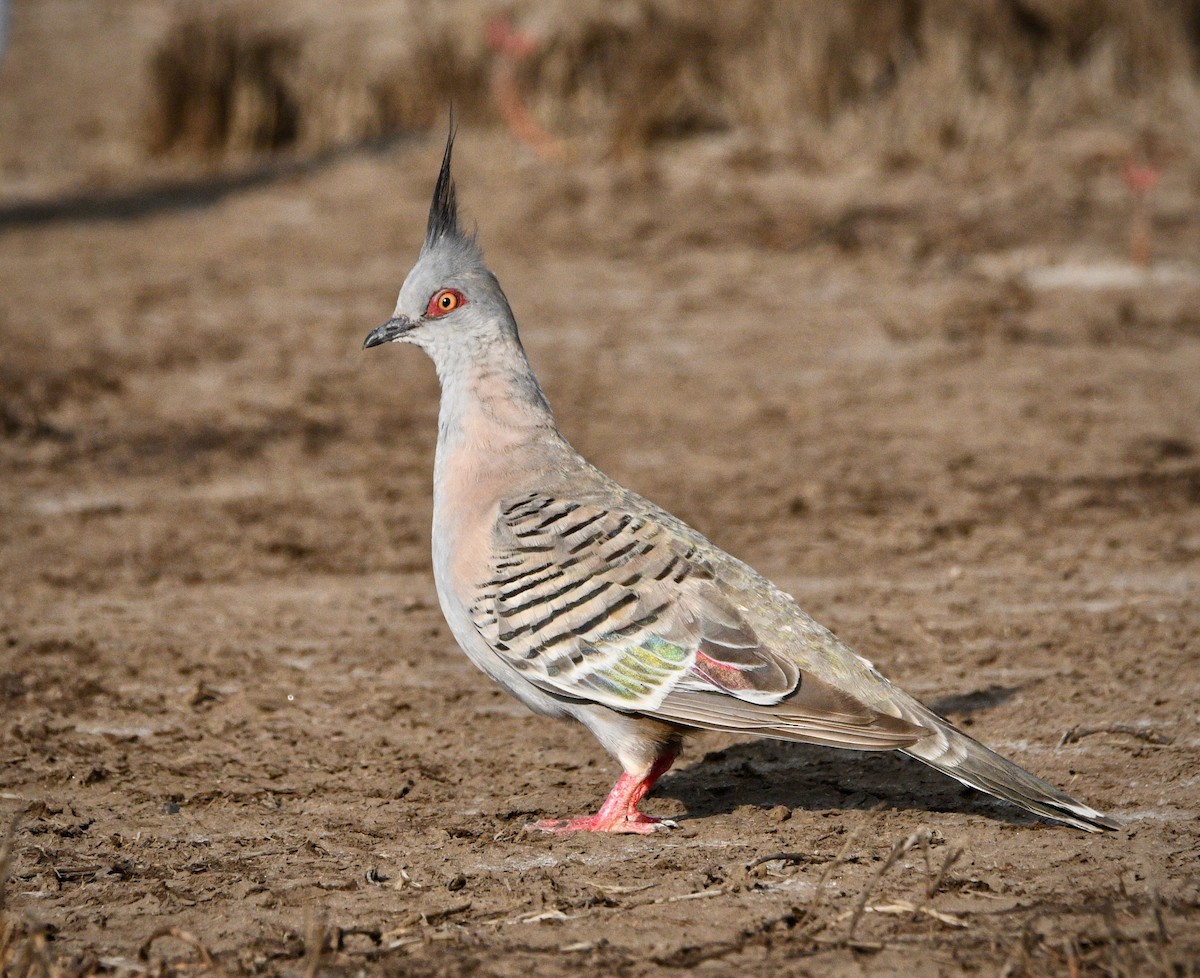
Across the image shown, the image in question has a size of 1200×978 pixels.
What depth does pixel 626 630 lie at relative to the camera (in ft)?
14.6

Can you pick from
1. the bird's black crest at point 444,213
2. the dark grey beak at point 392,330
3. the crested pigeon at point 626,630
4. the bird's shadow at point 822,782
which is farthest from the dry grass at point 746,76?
the crested pigeon at point 626,630

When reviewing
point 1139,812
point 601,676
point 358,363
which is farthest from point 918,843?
point 358,363

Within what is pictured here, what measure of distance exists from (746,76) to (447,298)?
376 inches

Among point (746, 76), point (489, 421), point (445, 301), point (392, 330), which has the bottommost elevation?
point (489, 421)

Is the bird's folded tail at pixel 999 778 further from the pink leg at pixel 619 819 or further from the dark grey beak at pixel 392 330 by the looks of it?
the dark grey beak at pixel 392 330

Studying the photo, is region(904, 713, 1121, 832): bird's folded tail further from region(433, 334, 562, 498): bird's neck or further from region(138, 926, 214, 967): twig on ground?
region(138, 926, 214, 967): twig on ground

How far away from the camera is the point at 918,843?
431 centimetres

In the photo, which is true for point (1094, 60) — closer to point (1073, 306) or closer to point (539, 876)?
point (1073, 306)

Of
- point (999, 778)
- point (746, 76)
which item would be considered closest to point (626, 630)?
point (999, 778)

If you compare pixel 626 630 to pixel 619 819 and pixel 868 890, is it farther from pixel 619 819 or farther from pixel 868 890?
pixel 868 890

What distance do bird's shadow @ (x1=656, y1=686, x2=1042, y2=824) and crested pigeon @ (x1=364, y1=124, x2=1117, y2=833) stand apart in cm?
34

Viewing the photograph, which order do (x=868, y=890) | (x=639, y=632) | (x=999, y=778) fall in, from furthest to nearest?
(x=639, y=632)
(x=999, y=778)
(x=868, y=890)

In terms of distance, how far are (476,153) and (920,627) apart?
352 inches

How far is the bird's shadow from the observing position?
4762 mm
